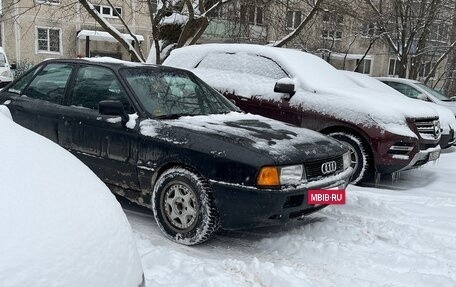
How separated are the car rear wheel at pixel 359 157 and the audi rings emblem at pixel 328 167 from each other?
1837 mm

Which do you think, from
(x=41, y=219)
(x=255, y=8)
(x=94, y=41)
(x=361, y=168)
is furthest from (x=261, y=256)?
(x=94, y=41)

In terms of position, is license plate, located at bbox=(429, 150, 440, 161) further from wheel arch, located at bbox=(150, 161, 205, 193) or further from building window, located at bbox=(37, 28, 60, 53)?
building window, located at bbox=(37, 28, 60, 53)

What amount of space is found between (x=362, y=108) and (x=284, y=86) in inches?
40.8

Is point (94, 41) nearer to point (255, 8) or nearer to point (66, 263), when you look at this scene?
point (255, 8)

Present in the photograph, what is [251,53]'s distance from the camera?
7.04 m

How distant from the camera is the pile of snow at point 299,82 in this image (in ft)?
19.5

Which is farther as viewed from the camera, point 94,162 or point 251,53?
point 251,53

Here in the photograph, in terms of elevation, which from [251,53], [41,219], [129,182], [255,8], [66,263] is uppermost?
[255,8]

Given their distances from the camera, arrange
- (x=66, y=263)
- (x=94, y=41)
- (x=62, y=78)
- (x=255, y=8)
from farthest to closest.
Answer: (x=94, y=41) → (x=255, y=8) → (x=62, y=78) → (x=66, y=263)

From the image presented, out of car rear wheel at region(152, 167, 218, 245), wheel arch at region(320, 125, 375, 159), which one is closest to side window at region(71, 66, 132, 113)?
car rear wheel at region(152, 167, 218, 245)

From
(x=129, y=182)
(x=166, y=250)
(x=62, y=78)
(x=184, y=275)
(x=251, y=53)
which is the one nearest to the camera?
(x=184, y=275)

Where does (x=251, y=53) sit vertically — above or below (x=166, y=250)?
above

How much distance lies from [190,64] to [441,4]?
1361cm

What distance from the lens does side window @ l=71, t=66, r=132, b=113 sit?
457 centimetres
